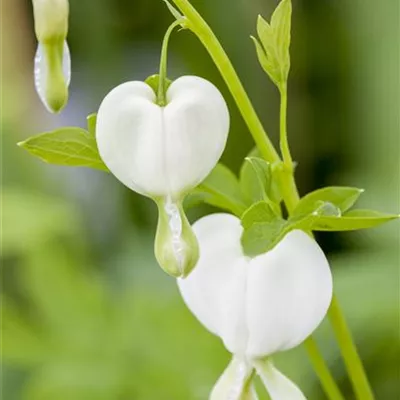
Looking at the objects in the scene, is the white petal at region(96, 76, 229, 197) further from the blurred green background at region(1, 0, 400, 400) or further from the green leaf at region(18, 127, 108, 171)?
the blurred green background at region(1, 0, 400, 400)

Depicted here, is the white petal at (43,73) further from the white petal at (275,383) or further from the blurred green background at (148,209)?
the blurred green background at (148,209)

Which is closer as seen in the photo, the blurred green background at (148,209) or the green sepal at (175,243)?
the green sepal at (175,243)

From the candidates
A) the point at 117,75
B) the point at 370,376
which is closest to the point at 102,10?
the point at 117,75

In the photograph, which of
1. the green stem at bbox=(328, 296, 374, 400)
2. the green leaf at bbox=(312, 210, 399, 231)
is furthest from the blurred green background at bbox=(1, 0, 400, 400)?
the green leaf at bbox=(312, 210, 399, 231)

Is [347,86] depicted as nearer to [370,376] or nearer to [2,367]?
[370,376]

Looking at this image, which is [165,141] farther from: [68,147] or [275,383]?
[275,383]

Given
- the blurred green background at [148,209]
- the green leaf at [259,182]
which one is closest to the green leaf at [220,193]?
the green leaf at [259,182]
